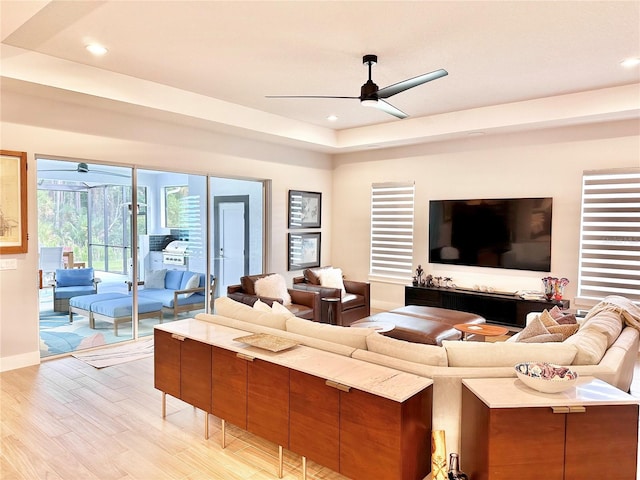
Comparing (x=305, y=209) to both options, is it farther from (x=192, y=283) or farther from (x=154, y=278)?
(x=154, y=278)

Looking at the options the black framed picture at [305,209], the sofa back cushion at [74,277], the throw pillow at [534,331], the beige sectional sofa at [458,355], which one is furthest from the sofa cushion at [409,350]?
the black framed picture at [305,209]

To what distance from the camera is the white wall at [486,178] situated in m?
5.42

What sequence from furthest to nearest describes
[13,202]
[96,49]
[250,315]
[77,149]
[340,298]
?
[340,298] < [77,149] < [13,202] < [96,49] < [250,315]

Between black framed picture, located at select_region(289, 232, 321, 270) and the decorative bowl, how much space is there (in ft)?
17.5

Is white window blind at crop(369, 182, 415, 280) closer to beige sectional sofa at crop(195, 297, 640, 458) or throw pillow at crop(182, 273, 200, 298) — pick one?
throw pillow at crop(182, 273, 200, 298)

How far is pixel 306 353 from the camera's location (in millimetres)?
2549

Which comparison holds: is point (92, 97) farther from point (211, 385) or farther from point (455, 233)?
point (455, 233)

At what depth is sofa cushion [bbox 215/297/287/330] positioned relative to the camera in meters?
3.06

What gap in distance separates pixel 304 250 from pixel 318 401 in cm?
530

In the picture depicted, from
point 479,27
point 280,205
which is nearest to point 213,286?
point 280,205

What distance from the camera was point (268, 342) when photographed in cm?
266

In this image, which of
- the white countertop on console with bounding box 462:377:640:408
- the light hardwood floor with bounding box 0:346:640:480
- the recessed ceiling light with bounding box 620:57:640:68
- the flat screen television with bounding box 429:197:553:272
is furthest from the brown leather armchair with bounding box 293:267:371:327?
the recessed ceiling light with bounding box 620:57:640:68

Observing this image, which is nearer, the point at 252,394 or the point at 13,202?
the point at 252,394

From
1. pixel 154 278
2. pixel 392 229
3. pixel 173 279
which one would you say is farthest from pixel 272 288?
pixel 392 229
